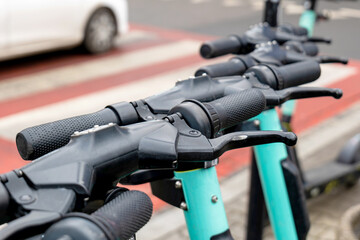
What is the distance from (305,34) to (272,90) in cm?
116

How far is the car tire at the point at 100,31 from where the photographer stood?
9430 millimetres

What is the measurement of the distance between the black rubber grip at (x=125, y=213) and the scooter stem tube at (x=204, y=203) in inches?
14.1

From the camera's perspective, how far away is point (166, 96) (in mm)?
1403

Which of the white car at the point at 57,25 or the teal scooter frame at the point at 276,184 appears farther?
the white car at the point at 57,25

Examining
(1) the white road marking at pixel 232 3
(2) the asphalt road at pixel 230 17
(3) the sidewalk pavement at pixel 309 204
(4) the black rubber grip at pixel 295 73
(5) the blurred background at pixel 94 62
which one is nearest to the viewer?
(4) the black rubber grip at pixel 295 73

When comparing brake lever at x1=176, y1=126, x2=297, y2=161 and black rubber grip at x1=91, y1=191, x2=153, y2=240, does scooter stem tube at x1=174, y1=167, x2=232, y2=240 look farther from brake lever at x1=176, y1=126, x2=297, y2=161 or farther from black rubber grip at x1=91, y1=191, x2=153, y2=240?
black rubber grip at x1=91, y1=191, x2=153, y2=240

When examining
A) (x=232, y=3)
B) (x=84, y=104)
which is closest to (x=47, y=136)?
(x=84, y=104)

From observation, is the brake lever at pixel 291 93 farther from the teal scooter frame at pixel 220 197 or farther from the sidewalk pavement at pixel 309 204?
the sidewalk pavement at pixel 309 204

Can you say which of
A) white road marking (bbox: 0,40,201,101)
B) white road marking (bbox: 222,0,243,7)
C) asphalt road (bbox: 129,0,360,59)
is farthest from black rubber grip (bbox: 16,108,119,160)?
white road marking (bbox: 222,0,243,7)

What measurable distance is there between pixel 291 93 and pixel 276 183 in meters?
0.53

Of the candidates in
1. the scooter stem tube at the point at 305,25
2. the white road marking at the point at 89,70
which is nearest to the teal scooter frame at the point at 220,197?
the scooter stem tube at the point at 305,25

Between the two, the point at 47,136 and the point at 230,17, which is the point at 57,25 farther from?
the point at 47,136

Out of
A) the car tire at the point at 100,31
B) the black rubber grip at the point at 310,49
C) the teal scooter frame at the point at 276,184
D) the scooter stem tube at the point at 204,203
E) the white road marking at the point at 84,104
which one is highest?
the black rubber grip at the point at 310,49

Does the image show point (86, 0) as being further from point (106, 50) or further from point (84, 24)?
point (106, 50)
